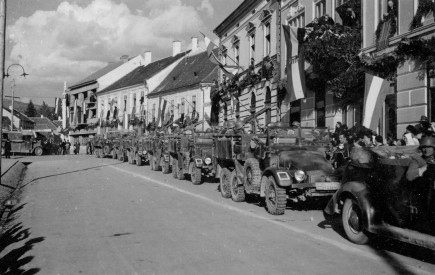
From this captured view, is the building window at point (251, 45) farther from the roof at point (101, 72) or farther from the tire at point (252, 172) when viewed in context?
the roof at point (101, 72)

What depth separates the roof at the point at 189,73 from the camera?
42.6 metres

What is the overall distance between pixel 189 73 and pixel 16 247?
133 feet

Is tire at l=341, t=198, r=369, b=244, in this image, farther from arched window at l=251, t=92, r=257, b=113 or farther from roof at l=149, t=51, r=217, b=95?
roof at l=149, t=51, r=217, b=95

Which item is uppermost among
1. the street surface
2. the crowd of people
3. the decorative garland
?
the decorative garland

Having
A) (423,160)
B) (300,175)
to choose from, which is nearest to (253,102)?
(300,175)

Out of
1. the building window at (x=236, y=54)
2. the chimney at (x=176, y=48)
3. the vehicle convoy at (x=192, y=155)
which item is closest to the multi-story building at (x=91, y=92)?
the chimney at (x=176, y=48)

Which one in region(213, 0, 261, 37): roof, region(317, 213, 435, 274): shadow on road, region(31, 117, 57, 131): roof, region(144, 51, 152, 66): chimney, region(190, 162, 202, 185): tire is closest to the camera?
region(317, 213, 435, 274): shadow on road

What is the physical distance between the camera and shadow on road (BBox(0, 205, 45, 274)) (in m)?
5.68

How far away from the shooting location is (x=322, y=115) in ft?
62.5

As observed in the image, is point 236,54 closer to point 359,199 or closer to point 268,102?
point 268,102

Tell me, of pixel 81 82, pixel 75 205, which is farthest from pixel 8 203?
pixel 81 82

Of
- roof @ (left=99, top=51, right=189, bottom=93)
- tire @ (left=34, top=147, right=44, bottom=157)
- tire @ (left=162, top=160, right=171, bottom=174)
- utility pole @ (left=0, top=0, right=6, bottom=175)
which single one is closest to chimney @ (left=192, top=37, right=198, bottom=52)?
roof @ (left=99, top=51, right=189, bottom=93)

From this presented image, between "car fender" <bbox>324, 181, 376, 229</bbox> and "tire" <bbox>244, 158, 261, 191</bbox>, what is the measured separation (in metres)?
3.35

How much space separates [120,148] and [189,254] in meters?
26.9
